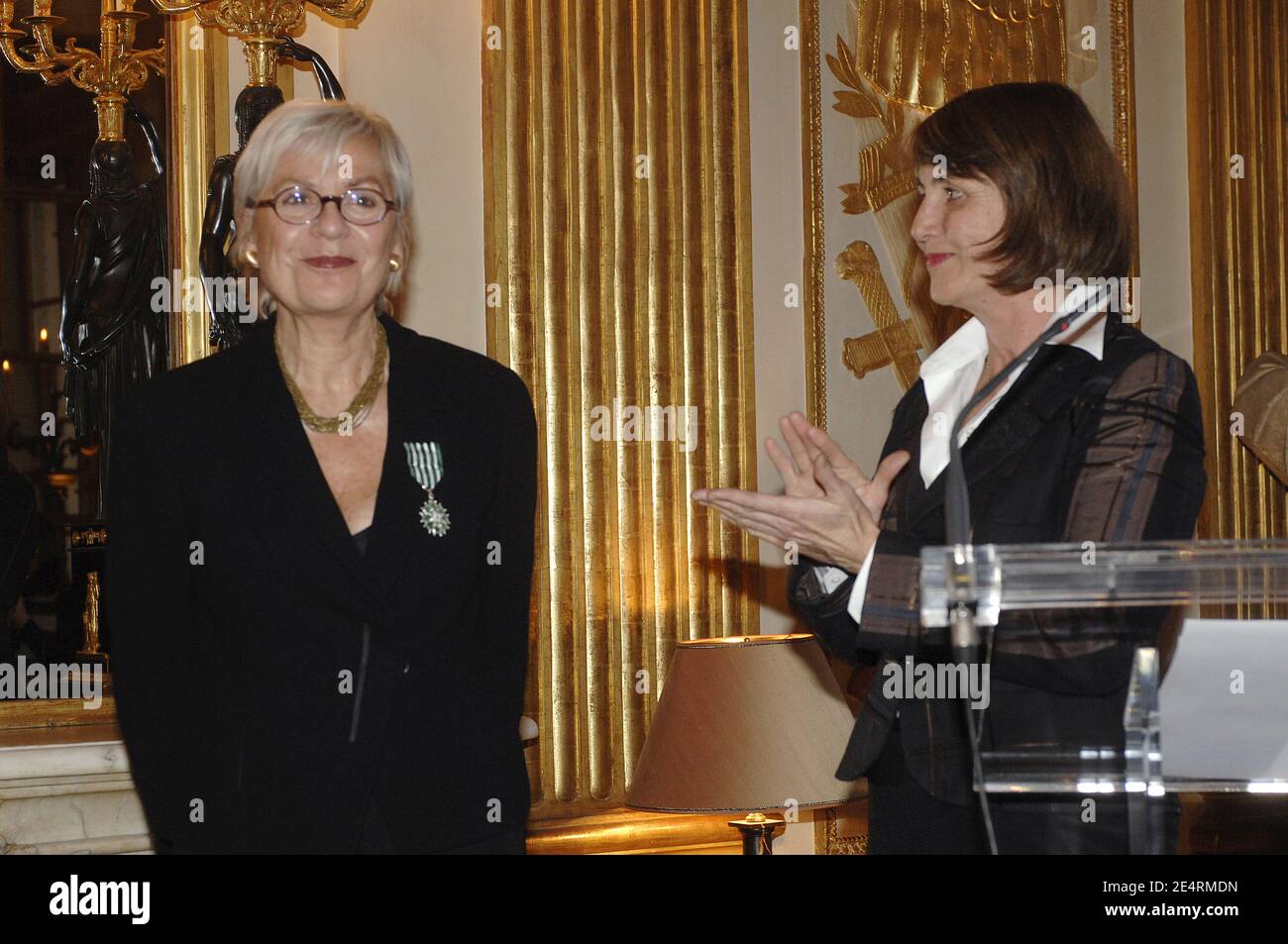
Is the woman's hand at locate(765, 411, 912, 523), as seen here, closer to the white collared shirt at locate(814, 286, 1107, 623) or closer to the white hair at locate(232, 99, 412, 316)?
the white collared shirt at locate(814, 286, 1107, 623)

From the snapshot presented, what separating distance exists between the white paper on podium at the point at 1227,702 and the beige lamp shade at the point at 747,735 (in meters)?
1.55

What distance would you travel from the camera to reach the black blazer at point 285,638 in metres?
1.72

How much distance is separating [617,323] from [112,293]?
1109 millimetres

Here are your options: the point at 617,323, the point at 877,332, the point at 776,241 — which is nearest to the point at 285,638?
the point at 617,323

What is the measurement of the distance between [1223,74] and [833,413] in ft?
5.32

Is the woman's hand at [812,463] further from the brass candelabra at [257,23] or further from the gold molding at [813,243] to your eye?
the gold molding at [813,243]

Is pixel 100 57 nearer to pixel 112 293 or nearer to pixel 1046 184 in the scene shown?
pixel 112 293

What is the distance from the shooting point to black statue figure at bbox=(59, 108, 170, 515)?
2.77 m

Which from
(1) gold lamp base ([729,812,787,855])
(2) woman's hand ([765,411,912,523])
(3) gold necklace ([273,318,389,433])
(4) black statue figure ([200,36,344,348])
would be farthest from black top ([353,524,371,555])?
(1) gold lamp base ([729,812,787,855])

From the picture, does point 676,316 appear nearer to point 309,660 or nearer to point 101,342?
point 101,342

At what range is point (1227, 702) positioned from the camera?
1197 millimetres

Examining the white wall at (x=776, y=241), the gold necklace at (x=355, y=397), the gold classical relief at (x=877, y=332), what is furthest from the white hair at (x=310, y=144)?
the gold classical relief at (x=877, y=332)

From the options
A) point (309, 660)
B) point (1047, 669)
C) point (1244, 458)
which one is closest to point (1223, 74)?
point (1244, 458)
